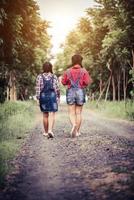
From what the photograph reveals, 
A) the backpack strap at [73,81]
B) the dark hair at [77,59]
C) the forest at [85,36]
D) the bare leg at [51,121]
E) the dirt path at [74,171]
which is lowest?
the dirt path at [74,171]

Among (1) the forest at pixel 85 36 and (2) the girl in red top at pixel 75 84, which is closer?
(2) the girl in red top at pixel 75 84

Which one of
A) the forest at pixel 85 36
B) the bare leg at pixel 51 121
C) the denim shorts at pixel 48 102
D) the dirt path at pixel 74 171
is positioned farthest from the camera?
the forest at pixel 85 36

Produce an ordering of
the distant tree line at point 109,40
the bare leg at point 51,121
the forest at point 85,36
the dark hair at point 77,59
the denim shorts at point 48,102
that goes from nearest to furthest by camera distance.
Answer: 1. the dark hair at point 77,59
2. the bare leg at point 51,121
3. the denim shorts at point 48,102
4. the forest at point 85,36
5. the distant tree line at point 109,40

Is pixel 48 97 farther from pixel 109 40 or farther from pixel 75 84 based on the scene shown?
pixel 109 40

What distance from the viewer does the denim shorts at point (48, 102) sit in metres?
13.5

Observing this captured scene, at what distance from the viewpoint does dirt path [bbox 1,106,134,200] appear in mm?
6359

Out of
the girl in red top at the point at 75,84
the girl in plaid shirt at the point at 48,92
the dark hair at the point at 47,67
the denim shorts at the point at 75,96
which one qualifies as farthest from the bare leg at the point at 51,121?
the dark hair at the point at 47,67

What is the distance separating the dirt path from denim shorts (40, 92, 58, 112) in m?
1.74

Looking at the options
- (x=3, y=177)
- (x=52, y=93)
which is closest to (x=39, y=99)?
(x=52, y=93)

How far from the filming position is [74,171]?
7.93 metres

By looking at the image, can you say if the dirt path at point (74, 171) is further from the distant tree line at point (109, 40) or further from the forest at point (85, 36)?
the distant tree line at point (109, 40)

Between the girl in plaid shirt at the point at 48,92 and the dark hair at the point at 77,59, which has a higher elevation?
the dark hair at the point at 77,59

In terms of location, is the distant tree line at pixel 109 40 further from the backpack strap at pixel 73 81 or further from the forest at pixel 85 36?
the backpack strap at pixel 73 81

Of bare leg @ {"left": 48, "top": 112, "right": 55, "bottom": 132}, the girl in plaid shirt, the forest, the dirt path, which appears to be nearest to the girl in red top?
the girl in plaid shirt
